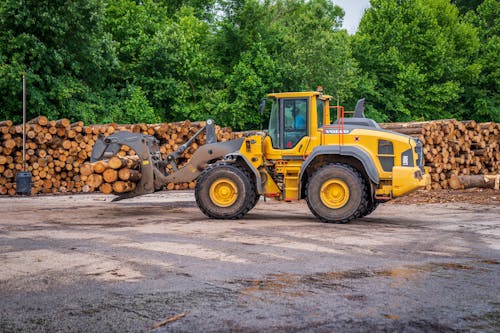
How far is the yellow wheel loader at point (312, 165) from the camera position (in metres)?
10.9

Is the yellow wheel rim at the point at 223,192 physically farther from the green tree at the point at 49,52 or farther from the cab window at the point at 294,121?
the green tree at the point at 49,52

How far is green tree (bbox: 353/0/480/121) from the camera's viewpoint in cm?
3653

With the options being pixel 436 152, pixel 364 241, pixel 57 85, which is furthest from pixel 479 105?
pixel 364 241

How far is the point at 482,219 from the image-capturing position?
12031 millimetres

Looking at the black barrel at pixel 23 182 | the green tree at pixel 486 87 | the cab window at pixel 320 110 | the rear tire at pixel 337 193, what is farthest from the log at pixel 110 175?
the green tree at pixel 486 87

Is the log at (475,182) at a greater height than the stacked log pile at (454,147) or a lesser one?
lesser

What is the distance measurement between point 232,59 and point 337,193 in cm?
2411

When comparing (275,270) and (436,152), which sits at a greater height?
(436,152)

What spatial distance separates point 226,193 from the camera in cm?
1162

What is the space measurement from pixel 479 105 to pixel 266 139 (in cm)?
3033

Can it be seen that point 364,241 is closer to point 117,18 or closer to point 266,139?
point 266,139

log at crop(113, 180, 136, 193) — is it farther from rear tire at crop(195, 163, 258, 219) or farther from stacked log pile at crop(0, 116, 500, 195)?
stacked log pile at crop(0, 116, 500, 195)

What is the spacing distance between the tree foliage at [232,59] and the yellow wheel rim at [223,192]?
1314cm

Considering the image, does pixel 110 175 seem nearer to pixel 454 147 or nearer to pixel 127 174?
pixel 127 174
